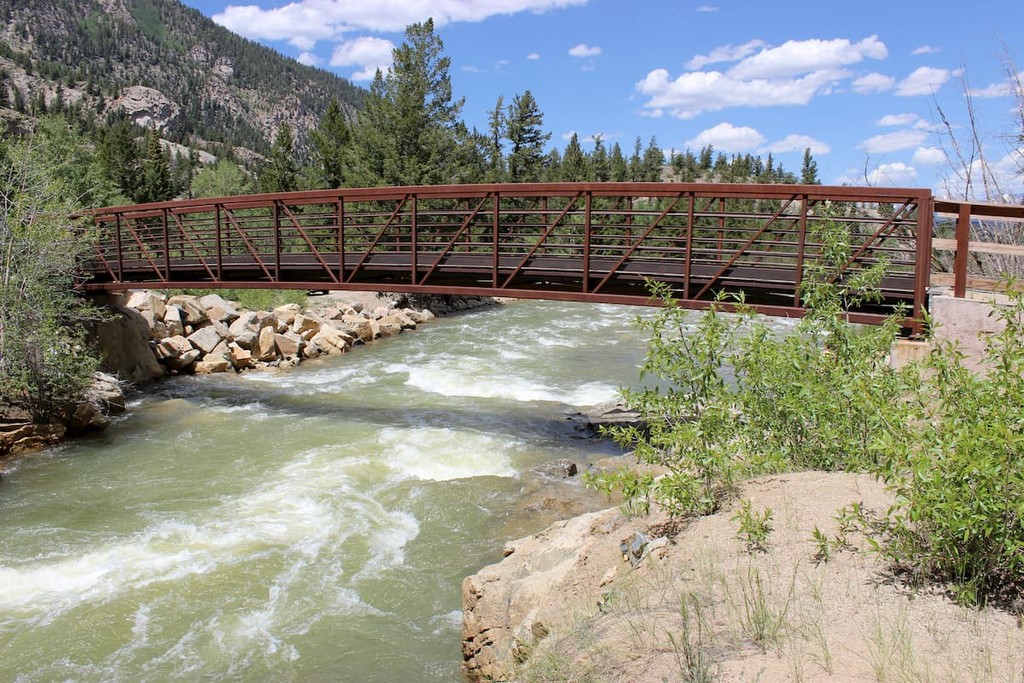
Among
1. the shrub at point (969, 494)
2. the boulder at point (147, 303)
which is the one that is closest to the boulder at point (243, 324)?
the boulder at point (147, 303)

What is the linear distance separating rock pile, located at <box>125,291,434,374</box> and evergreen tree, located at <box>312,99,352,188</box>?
23.8m

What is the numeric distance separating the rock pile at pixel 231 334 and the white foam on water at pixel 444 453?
28.3 ft

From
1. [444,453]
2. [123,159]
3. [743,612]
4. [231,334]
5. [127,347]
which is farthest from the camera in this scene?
[123,159]

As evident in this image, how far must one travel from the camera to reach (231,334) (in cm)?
2248

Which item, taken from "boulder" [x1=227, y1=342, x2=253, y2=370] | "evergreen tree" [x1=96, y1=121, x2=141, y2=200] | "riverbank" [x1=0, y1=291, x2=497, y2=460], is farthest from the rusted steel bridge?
"evergreen tree" [x1=96, y1=121, x2=141, y2=200]

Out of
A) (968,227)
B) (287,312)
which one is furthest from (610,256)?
(287,312)

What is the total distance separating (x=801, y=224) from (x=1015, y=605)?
303 inches

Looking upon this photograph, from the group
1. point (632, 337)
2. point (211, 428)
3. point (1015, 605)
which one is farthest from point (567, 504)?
point (632, 337)

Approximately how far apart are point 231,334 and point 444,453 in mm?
12109

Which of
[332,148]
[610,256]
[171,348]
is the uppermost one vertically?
[332,148]

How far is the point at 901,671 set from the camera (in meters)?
3.69

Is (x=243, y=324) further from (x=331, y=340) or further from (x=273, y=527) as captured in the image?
(x=273, y=527)

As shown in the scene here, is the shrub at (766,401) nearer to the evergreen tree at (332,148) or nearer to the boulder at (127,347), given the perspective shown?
the boulder at (127,347)

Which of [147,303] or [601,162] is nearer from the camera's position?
[147,303]
